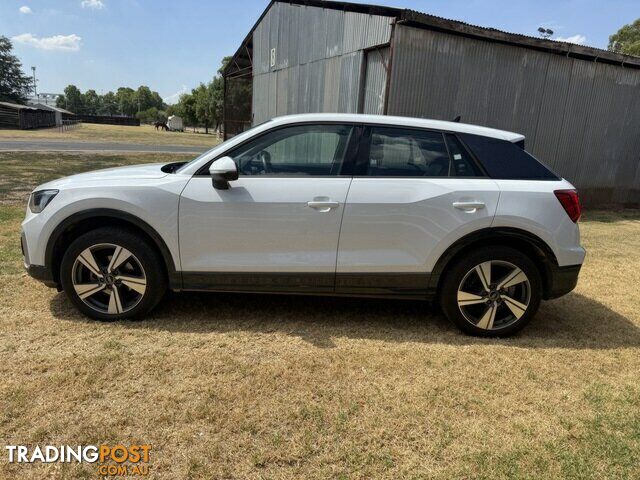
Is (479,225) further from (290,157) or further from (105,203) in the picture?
(105,203)

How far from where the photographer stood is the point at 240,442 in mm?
2441

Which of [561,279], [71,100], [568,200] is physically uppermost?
[71,100]

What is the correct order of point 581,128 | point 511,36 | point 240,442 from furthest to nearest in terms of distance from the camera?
point 581,128 → point 511,36 → point 240,442

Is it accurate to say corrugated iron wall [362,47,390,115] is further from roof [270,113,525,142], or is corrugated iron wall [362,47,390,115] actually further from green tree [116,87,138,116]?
green tree [116,87,138,116]

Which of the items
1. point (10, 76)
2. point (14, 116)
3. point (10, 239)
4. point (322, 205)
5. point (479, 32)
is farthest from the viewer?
point (10, 76)

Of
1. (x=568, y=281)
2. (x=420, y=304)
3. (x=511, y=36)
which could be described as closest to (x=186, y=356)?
(x=420, y=304)

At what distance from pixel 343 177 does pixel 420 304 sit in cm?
174

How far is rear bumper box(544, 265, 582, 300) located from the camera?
12.3 ft

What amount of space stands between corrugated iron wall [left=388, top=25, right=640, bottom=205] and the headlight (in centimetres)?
649

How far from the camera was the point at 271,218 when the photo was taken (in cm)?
353

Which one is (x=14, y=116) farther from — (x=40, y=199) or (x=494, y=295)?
(x=494, y=295)

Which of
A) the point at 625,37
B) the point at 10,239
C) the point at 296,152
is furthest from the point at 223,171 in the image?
the point at 625,37

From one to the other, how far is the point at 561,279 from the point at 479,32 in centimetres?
699

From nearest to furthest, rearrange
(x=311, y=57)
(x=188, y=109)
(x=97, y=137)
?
(x=311, y=57) < (x=97, y=137) < (x=188, y=109)
